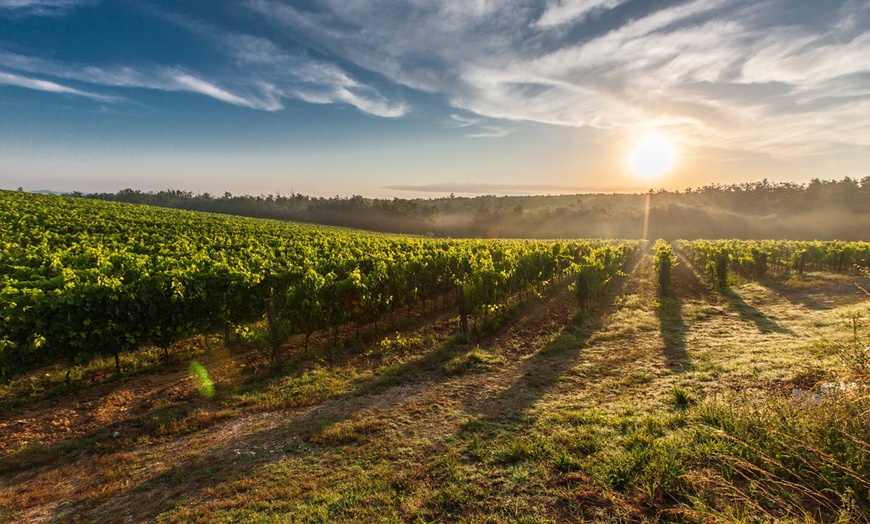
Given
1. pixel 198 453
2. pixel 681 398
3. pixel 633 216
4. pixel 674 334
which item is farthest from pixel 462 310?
pixel 633 216

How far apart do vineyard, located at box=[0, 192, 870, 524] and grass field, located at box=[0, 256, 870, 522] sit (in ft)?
0.14

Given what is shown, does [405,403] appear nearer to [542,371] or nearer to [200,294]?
[542,371]

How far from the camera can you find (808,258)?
28062mm

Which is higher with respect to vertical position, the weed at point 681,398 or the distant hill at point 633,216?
the distant hill at point 633,216

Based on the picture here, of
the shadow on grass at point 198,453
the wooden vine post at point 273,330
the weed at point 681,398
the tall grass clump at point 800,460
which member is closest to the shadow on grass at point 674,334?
the weed at point 681,398

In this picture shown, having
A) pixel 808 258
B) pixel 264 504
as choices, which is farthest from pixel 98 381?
pixel 808 258

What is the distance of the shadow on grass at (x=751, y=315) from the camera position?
475 inches

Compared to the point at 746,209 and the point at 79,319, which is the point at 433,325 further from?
the point at 746,209

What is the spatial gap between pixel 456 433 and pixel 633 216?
9411 centimetres

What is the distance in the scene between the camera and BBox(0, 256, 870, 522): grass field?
4.31m

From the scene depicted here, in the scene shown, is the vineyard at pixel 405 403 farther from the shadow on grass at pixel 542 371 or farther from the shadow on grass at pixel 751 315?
the shadow on grass at pixel 751 315

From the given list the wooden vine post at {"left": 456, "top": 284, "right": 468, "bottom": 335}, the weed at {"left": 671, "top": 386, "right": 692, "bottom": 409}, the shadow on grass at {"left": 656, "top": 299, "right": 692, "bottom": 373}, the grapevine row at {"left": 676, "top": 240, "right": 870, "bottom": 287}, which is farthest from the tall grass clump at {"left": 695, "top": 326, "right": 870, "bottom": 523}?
the grapevine row at {"left": 676, "top": 240, "right": 870, "bottom": 287}

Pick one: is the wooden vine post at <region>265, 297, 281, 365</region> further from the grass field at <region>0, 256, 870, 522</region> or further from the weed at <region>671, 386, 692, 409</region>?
the weed at <region>671, 386, 692, 409</region>

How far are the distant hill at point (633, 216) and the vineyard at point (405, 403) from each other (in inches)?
2747
